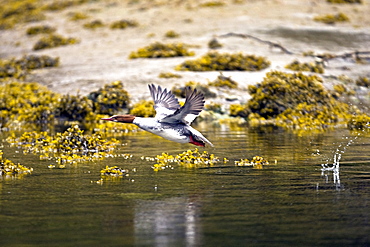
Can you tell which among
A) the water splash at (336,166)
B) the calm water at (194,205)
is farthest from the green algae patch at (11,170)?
the water splash at (336,166)

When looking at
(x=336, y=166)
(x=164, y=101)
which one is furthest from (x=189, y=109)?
(x=336, y=166)

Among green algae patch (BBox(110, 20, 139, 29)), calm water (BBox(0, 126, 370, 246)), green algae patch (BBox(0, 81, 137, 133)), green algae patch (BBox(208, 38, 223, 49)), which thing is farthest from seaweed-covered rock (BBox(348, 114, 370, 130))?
green algae patch (BBox(110, 20, 139, 29))

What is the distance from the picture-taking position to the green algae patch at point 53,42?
35.7 metres

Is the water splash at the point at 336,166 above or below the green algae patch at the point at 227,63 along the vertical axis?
below

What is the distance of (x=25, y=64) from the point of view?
3180cm

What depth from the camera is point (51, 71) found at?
1172 inches

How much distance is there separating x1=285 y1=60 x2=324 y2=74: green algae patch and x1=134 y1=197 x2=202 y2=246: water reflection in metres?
18.1

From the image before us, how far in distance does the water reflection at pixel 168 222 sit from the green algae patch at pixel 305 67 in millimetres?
18143

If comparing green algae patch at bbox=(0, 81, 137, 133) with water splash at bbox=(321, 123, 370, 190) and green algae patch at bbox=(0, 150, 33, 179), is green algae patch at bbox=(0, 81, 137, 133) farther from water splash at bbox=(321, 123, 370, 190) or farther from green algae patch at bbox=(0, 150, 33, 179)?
green algae patch at bbox=(0, 150, 33, 179)

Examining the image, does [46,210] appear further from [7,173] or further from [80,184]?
[7,173]

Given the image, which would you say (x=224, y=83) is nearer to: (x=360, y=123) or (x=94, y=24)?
(x=360, y=123)

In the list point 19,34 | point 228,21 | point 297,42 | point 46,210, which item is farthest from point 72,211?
point 19,34

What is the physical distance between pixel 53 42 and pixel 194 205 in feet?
91.6

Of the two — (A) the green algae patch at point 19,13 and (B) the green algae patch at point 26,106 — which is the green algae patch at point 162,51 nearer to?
(B) the green algae patch at point 26,106
